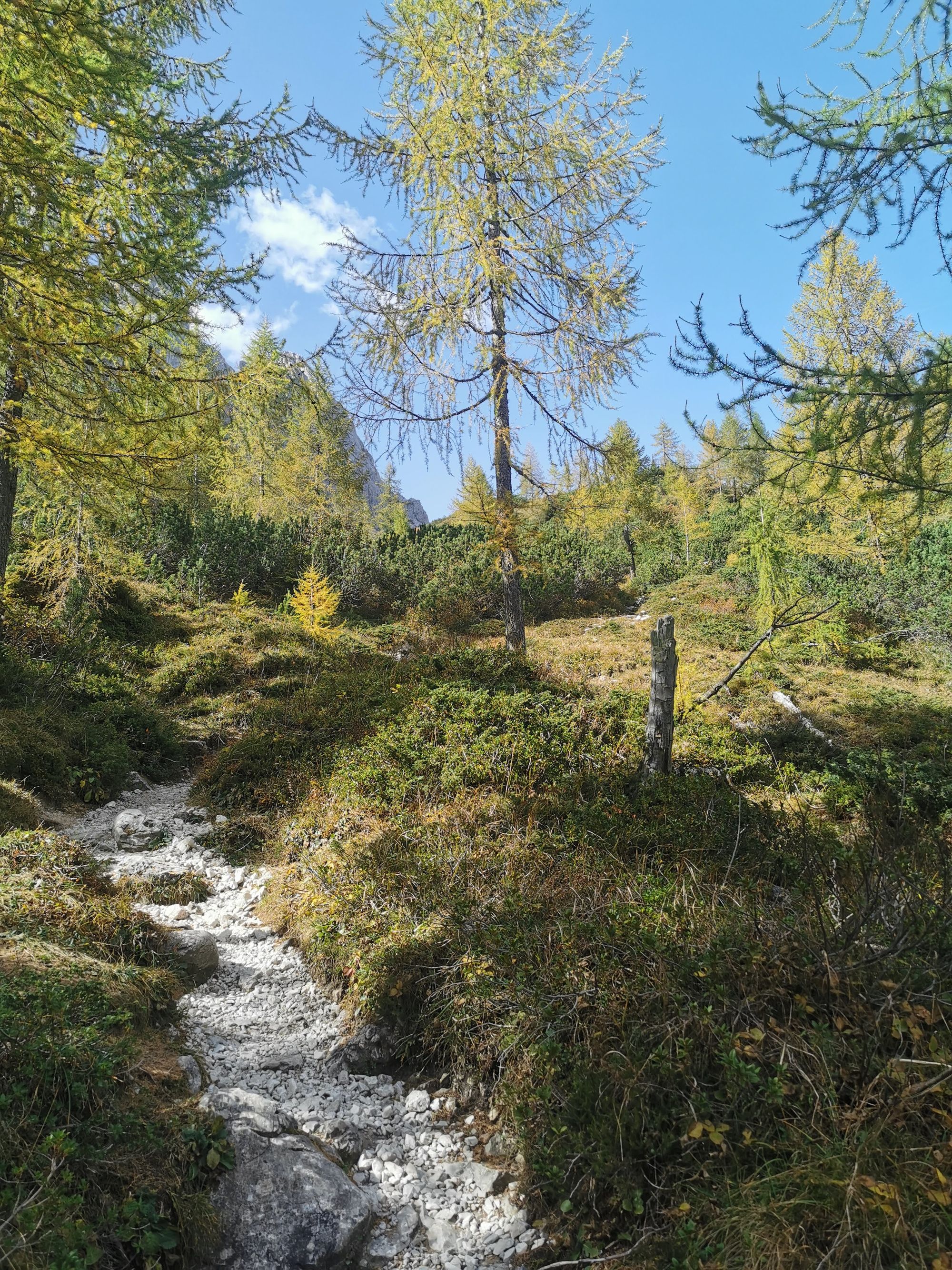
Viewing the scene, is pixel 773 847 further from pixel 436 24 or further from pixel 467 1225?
pixel 436 24

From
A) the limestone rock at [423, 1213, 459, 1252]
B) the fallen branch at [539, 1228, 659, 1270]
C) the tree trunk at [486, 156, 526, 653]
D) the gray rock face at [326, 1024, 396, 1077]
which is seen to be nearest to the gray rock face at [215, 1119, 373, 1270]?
the limestone rock at [423, 1213, 459, 1252]

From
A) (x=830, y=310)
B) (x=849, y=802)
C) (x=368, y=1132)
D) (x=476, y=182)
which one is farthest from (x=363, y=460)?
(x=368, y=1132)

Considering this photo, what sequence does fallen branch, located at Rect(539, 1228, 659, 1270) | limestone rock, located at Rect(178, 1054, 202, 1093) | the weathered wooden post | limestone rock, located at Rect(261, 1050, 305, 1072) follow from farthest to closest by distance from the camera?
the weathered wooden post
limestone rock, located at Rect(261, 1050, 305, 1072)
limestone rock, located at Rect(178, 1054, 202, 1093)
fallen branch, located at Rect(539, 1228, 659, 1270)

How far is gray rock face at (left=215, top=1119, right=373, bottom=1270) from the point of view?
2.34 meters

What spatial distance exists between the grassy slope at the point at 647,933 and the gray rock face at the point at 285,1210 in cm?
81

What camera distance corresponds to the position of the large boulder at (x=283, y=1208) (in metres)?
2.34

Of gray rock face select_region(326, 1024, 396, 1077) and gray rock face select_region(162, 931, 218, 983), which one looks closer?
gray rock face select_region(326, 1024, 396, 1077)

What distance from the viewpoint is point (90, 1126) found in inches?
89.4

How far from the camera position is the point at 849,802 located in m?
5.91

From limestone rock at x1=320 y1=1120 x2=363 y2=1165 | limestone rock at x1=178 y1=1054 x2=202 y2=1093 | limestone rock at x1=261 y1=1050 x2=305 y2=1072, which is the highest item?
limestone rock at x1=178 y1=1054 x2=202 y2=1093

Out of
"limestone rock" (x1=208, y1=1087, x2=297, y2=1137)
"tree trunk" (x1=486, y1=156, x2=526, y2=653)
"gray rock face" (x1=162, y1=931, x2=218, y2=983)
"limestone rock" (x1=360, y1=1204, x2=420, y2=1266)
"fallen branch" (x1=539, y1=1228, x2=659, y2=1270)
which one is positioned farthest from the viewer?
"tree trunk" (x1=486, y1=156, x2=526, y2=653)

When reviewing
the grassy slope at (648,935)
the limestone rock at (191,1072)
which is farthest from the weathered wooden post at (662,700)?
the limestone rock at (191,1072)

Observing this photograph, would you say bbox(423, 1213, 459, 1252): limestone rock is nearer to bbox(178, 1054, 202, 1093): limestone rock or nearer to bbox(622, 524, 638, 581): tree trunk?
bbox(178, 1054, 202, 1093): limestone rock

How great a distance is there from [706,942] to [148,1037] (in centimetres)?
292
